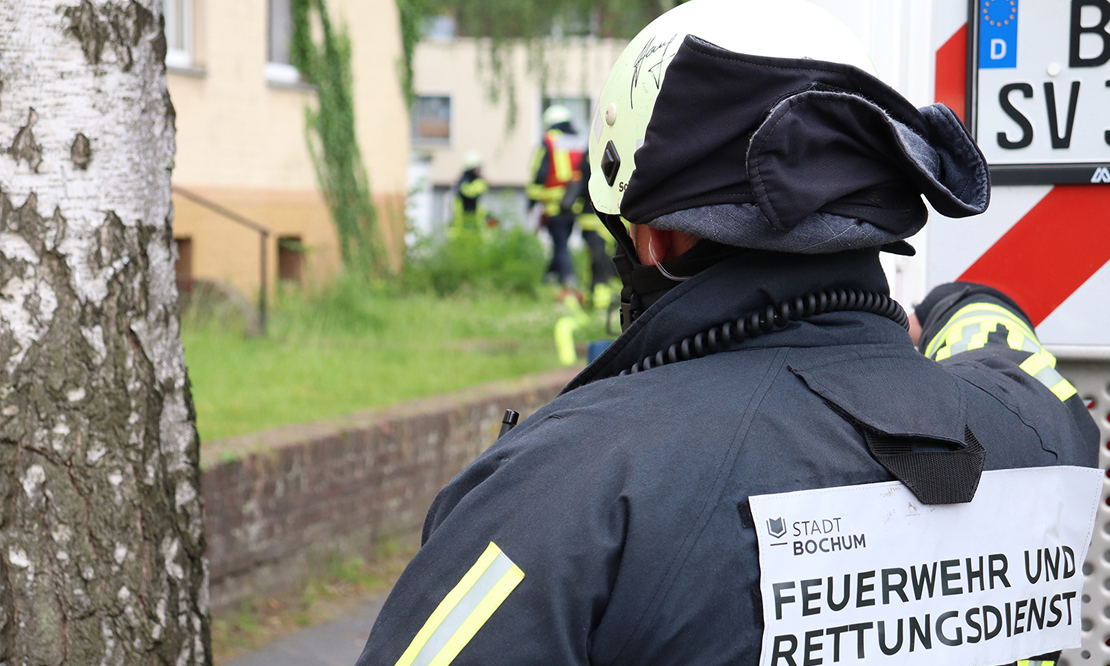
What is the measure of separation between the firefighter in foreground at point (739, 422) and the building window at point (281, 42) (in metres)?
11.1

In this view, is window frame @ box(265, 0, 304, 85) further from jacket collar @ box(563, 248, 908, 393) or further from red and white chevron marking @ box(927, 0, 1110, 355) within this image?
jacket collar @ box(563, 248, 908, 393)

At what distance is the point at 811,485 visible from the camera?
1311 millimetres

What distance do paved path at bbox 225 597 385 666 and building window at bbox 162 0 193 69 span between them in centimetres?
687

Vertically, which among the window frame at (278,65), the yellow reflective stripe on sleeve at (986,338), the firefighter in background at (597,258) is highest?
the window frame at (278,65)

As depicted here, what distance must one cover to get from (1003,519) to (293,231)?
11.0 m

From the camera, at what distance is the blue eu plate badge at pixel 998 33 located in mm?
2271

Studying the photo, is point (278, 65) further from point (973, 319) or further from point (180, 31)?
point (973, 319)

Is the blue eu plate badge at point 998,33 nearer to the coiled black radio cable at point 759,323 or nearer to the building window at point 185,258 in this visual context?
the coiled black radio cable at point 759,323

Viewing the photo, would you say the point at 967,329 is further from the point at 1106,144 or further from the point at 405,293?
the point at 405,293

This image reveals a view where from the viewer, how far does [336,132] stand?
40.3ft

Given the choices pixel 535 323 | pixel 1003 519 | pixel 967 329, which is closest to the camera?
pixel 1003 519

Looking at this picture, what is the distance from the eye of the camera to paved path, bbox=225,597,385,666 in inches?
170

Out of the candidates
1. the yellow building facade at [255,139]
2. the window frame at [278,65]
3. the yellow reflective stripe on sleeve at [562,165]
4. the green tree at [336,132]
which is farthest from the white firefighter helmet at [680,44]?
the yellow reflective stripe on sleeve at [562,165]

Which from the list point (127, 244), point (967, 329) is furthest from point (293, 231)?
point (967, 329)
